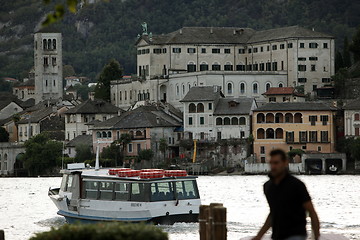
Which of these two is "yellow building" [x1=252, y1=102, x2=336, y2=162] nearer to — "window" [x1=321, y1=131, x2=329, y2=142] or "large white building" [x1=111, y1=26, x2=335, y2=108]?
"window" [x1=321, y1=131, x2=329, y2=142]

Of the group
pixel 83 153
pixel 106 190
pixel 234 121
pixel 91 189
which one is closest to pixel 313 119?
pixel 234 121

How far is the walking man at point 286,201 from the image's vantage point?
58.3 ft

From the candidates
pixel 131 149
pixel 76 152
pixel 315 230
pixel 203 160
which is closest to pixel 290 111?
pixel 203 160

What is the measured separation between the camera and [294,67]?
128125mm

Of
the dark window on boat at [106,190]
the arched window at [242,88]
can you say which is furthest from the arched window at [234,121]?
the dark window on boat at [106,190]

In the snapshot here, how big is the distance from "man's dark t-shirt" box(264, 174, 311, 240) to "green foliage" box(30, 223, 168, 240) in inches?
125

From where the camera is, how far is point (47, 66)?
174 m

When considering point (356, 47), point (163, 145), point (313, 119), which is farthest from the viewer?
point (356, 47)

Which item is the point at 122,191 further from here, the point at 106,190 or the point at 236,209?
the point at 236,209

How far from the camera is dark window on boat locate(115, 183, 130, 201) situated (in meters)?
43.6

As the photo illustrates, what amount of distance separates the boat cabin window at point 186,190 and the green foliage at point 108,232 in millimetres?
22999

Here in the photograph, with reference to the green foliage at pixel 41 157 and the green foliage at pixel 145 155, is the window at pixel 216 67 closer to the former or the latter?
the green foliage at pixel 145 155

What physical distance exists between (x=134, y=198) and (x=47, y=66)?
131905 millimetres

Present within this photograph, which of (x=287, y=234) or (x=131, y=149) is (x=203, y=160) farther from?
(x=287, y=234)
